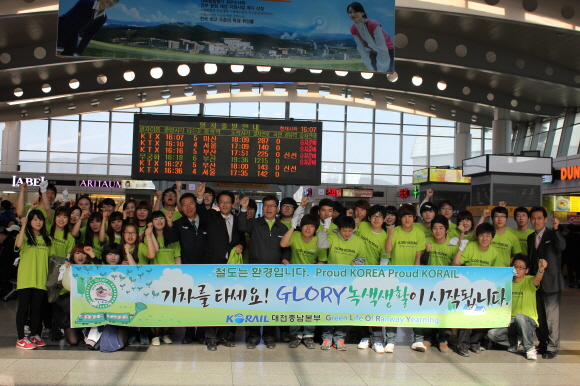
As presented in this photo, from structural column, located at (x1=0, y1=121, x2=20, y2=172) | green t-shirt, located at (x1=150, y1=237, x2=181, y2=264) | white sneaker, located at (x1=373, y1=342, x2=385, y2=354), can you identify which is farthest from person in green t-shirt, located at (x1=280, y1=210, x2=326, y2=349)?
structural column, located at (x1=0, y1=121, x2=20, y2=172)

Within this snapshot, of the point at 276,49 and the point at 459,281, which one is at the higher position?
the point at 276,49

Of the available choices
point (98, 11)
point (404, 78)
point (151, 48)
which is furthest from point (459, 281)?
point (404, 78)

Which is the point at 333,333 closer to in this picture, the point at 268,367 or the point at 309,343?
the point at 309,343

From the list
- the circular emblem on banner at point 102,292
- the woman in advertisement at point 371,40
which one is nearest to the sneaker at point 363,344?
the circular emblem on banner at point 102,292

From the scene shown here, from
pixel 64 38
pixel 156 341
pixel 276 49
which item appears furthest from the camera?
pixel 276 49

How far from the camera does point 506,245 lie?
257 inches

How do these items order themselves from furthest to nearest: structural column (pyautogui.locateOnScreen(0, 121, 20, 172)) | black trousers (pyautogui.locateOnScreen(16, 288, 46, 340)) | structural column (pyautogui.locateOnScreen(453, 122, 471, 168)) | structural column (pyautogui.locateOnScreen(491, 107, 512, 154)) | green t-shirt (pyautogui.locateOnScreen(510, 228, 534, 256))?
structural column (pyautogui.locateOnScreen(453, 122, 471, 168)) → structural column (pyautogui.locateOnScreen(0, 121, 20, 172)) → structural column (pyautogui.locateOnScreen(491, 107, 512, 154)) → green t-shirt (pyautogui.locateOnScreen(510, 228, 534, 256)) → black trousers (pyautogui.locateOnScreen(16, 288, 46, 340))

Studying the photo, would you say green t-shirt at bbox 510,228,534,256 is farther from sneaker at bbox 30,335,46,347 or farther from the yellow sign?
the yellow sign

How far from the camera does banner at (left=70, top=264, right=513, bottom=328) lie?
5.76 meters

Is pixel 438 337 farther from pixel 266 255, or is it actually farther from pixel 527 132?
pixel 527 132

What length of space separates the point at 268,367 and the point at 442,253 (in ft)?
8.19

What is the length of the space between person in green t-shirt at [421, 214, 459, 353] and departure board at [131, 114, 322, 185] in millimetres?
2903

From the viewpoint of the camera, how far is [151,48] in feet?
28.9

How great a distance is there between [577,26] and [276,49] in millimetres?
6452
